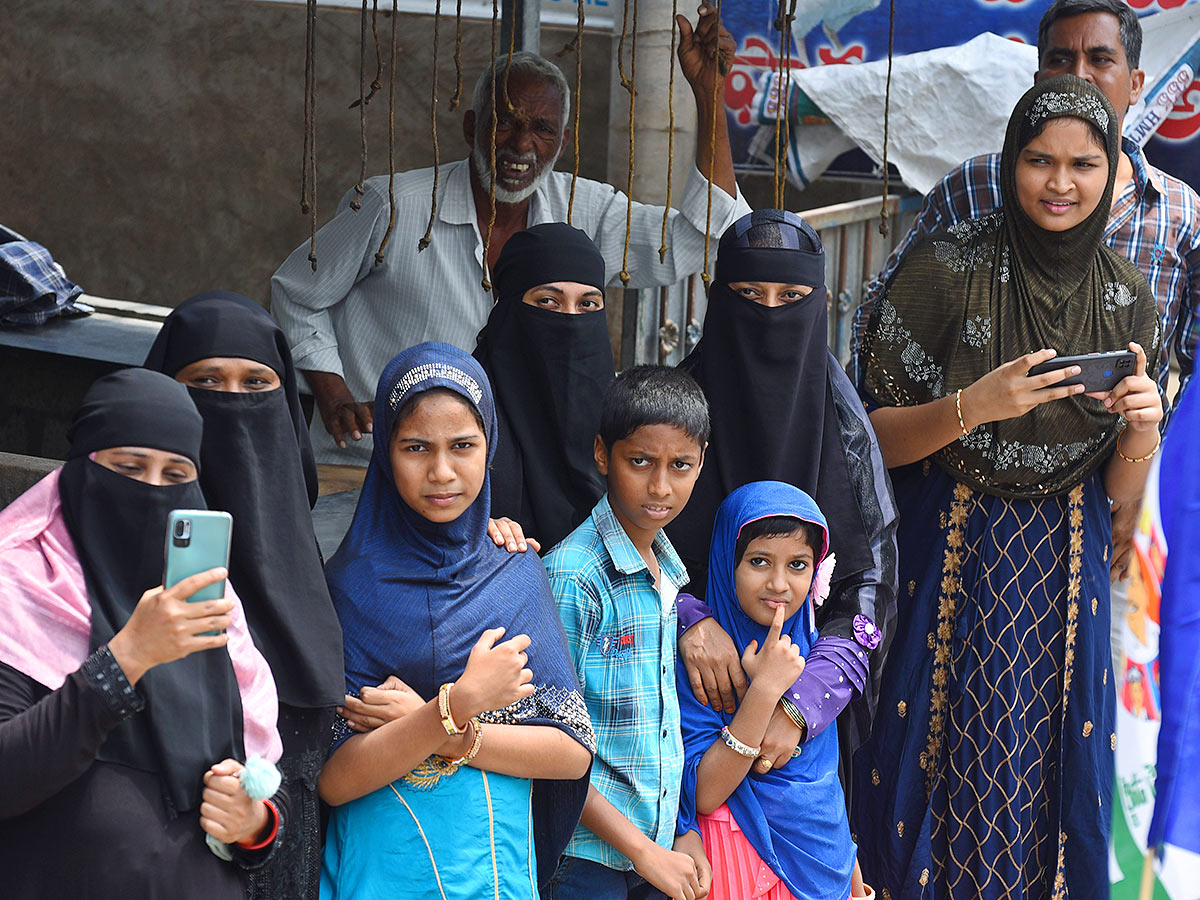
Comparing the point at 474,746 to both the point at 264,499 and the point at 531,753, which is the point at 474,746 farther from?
the point at 264,499

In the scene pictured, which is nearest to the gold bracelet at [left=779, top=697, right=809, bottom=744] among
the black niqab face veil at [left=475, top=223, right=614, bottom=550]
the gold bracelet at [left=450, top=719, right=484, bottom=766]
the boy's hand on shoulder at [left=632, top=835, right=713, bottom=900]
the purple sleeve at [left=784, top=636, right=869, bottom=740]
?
the purple sleeve at [left=784, top=636, right=869, bottom=740]

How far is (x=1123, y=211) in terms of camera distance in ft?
10.8

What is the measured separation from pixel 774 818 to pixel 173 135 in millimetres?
5906

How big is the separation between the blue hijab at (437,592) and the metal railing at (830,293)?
2.30 meters

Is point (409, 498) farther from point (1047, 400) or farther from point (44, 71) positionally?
point (44, 71)

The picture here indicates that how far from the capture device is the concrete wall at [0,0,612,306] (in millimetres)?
7051

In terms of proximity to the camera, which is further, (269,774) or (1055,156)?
(1055,156)

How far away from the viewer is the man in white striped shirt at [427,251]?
3.65 m

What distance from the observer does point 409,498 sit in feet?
7.52

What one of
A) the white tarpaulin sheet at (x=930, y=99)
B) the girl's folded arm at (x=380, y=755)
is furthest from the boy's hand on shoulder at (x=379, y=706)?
the white tarpaulin sheet at (x=930, y=99)

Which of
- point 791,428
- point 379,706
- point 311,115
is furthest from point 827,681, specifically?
point 311,115

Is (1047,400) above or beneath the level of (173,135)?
beneath

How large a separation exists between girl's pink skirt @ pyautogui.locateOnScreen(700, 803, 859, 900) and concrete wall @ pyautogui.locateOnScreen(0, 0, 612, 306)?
4996 millimetres

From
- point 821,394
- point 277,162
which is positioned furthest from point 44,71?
point 821,394
